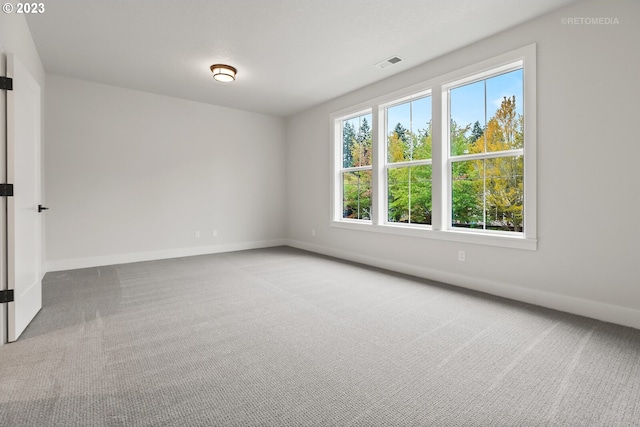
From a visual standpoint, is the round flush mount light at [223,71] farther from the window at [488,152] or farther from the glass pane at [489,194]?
the glass pane at [489,194]

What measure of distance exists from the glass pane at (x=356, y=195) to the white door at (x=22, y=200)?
4.08 meters

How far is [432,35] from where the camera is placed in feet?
10.9

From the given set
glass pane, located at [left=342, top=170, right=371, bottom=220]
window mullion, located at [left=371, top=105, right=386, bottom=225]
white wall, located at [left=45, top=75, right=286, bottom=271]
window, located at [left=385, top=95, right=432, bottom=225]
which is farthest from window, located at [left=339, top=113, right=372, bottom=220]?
white wall, located at [left=45, top=75, right=286, bottom=271]

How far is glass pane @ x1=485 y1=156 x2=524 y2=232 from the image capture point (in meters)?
3.27

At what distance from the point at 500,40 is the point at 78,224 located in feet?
19.8

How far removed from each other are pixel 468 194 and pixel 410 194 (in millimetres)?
837

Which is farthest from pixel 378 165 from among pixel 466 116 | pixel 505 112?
pixel 505 112

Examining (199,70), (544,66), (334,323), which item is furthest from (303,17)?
(334,323)

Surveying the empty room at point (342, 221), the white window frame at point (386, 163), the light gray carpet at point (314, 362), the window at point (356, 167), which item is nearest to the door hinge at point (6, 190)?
the empty room at point (342, 221)

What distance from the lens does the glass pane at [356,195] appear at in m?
5.18

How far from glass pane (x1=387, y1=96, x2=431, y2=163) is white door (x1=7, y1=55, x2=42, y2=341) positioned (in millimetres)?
4079

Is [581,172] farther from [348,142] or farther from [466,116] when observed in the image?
[348,142]

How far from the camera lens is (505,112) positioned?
3.37 meters

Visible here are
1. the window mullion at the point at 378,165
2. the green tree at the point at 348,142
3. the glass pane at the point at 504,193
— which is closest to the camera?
the glass pane at the point at 504,193
